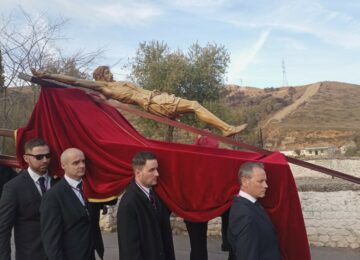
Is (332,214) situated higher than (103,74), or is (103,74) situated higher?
(103,74)

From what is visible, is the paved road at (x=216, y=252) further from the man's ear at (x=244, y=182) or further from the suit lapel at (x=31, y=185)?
the man's ear at (x=244, y=182)

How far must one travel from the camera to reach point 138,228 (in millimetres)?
3494

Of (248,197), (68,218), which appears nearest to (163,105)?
(248,197)

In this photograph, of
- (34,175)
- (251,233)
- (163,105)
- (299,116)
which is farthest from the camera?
(299,116)

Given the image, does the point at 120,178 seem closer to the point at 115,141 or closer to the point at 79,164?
the point at 115,141

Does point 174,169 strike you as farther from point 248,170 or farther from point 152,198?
point 248,170

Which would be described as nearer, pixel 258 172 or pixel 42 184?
pixel 258 172

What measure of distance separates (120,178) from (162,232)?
70cm

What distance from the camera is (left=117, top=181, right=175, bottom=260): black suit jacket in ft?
11.3

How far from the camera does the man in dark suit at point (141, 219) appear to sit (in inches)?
136

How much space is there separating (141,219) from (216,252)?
14.5ft

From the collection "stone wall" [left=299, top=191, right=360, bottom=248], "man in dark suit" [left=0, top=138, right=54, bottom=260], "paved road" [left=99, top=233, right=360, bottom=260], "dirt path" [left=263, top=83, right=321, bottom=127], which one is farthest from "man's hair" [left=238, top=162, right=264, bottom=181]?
"dirt path" [left=263, top=83, right=321, bottom=127]

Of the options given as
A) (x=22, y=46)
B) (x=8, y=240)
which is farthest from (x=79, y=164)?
(x=22, y=46)

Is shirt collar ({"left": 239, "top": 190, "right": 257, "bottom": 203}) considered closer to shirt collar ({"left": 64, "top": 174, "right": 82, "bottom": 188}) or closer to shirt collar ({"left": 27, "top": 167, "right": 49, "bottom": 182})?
shirt collar ({"left": 64, "top": 174, "right": 82, "bottom": 188})
